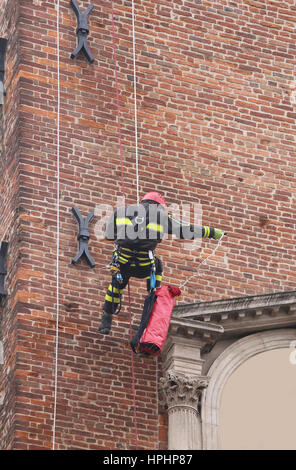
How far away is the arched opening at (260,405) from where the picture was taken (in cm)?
2305

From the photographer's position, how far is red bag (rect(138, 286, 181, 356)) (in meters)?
23.1

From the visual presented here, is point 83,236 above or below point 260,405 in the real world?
above

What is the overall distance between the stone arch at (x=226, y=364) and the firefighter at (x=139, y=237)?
131 cm

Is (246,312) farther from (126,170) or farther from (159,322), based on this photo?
(126,170)

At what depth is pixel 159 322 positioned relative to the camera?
2320cm

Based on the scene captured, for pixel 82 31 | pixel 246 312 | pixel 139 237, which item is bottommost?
pixel 246 312

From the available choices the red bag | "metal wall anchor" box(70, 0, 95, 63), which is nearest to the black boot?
the red bag

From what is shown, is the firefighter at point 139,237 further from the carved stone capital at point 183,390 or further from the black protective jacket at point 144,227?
the carved stone capital at point 183,390

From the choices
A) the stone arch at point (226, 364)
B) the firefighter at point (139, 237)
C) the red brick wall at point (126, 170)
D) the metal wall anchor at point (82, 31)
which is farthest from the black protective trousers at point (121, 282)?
the metal wall anchor at point (82, 31)

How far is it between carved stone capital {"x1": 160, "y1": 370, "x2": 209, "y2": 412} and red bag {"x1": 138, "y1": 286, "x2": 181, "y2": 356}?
413 millimetres

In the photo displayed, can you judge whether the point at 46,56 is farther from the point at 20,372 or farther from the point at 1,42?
the point at 20,372

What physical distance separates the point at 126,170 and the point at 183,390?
3571 millimetres

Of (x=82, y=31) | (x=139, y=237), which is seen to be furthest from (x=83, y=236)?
(x=82, y=31)
